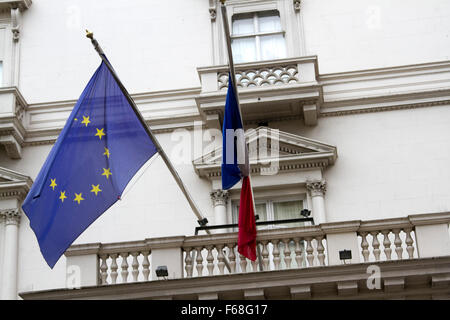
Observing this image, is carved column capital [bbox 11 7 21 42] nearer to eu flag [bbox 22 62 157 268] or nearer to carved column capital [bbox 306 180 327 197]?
eu flag [bbox 22 62 157 268]

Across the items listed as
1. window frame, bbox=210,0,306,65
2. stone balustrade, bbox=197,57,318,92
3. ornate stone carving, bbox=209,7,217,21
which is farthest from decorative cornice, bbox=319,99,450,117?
ornate stone carving, bbox=209,7,217,21

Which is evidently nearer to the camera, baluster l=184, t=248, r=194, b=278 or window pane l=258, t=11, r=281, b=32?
baluster l=184, t=248, r=194, b=278

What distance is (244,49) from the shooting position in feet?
72.4

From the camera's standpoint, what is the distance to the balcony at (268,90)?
20422 mm

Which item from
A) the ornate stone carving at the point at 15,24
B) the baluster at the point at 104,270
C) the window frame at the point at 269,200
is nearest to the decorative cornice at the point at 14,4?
the ornate stone carving at the point at 15,24

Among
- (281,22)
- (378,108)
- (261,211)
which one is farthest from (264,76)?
(261,211)

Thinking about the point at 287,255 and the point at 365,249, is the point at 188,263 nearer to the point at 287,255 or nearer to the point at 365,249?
the point at 287,255

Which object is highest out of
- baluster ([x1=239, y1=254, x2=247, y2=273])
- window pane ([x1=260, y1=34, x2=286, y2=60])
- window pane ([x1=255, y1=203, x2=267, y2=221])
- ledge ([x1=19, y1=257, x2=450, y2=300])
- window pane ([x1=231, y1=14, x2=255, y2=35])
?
window pane ([x1=231, y1=14, x2=255, y2=35])

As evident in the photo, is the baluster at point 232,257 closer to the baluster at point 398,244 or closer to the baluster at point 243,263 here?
the baluster at point 243,263

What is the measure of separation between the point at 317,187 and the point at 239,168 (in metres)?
3.72

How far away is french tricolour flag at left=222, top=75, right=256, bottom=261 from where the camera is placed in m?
16.3

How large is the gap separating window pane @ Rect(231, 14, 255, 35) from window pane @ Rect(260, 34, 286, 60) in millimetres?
423

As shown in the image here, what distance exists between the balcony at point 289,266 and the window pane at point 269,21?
6621mm
